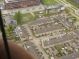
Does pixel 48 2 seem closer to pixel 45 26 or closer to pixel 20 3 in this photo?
pixel 20 3

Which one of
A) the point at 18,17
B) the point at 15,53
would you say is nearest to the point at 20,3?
the point at 18,17

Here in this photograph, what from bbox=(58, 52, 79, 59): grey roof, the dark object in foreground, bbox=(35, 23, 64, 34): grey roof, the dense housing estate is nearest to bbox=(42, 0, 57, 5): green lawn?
the dense housing estate

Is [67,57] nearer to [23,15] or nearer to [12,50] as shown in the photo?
[23,15]

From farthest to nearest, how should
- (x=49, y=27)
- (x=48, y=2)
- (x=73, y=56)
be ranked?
(x=48, y=2)
(x=49, y=27)
(x=73, y=56)

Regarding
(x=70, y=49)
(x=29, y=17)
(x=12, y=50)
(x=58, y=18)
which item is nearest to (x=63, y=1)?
(x=58, y=18)

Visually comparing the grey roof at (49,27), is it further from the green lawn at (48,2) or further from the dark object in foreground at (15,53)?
the dark object in foreground at (15,53)

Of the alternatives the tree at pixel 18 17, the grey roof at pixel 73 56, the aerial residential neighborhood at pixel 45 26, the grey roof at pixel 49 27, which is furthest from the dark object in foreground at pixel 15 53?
the tree at pixel 18 17

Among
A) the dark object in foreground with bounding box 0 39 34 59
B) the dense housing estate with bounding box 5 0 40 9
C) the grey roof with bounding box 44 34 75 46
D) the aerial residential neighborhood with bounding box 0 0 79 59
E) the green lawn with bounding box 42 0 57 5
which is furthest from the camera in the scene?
the green lawn with bounding box 42 0 57 5

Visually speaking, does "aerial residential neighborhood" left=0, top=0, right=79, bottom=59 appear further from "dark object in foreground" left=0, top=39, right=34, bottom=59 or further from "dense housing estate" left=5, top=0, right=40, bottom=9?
"dark object in foreground" left=0, top=39, right=34, bottom=59
